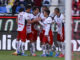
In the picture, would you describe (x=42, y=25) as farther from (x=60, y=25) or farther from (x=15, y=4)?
(x=15, y=4)

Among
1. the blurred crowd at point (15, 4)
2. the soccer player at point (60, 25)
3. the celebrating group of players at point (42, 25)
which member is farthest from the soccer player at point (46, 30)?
the blurred crowd at point (15, 4)

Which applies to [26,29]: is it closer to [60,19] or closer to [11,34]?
[60,19]

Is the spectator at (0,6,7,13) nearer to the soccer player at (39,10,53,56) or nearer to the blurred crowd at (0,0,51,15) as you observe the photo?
the blurred crowd at (0,0,51,15)

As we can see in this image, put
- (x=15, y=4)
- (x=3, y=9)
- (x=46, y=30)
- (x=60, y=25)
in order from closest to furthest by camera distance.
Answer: (x=46, y=30), (x=60, y=25), (x=3, y=9), (x=15, y=4)

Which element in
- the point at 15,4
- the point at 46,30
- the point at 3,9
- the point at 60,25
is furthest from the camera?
the point at 15,4

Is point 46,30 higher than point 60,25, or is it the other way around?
point 60,25

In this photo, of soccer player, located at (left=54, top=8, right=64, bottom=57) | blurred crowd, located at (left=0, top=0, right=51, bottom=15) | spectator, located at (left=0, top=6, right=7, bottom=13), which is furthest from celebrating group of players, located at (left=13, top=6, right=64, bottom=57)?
spectator, located at (left=0, top=6, right=7, bottom=13)

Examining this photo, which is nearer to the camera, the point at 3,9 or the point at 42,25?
the point at 42,25

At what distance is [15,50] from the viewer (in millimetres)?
16609

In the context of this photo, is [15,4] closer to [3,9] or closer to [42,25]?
[3,9]

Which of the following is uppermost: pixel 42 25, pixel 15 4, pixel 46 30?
pixel 15 4

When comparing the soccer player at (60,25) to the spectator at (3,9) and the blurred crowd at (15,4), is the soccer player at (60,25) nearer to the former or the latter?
the blurred crowd at (15,4)

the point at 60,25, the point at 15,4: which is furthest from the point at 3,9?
the point at 60,25

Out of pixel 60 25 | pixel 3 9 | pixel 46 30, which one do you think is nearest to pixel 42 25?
pixel 46 30
